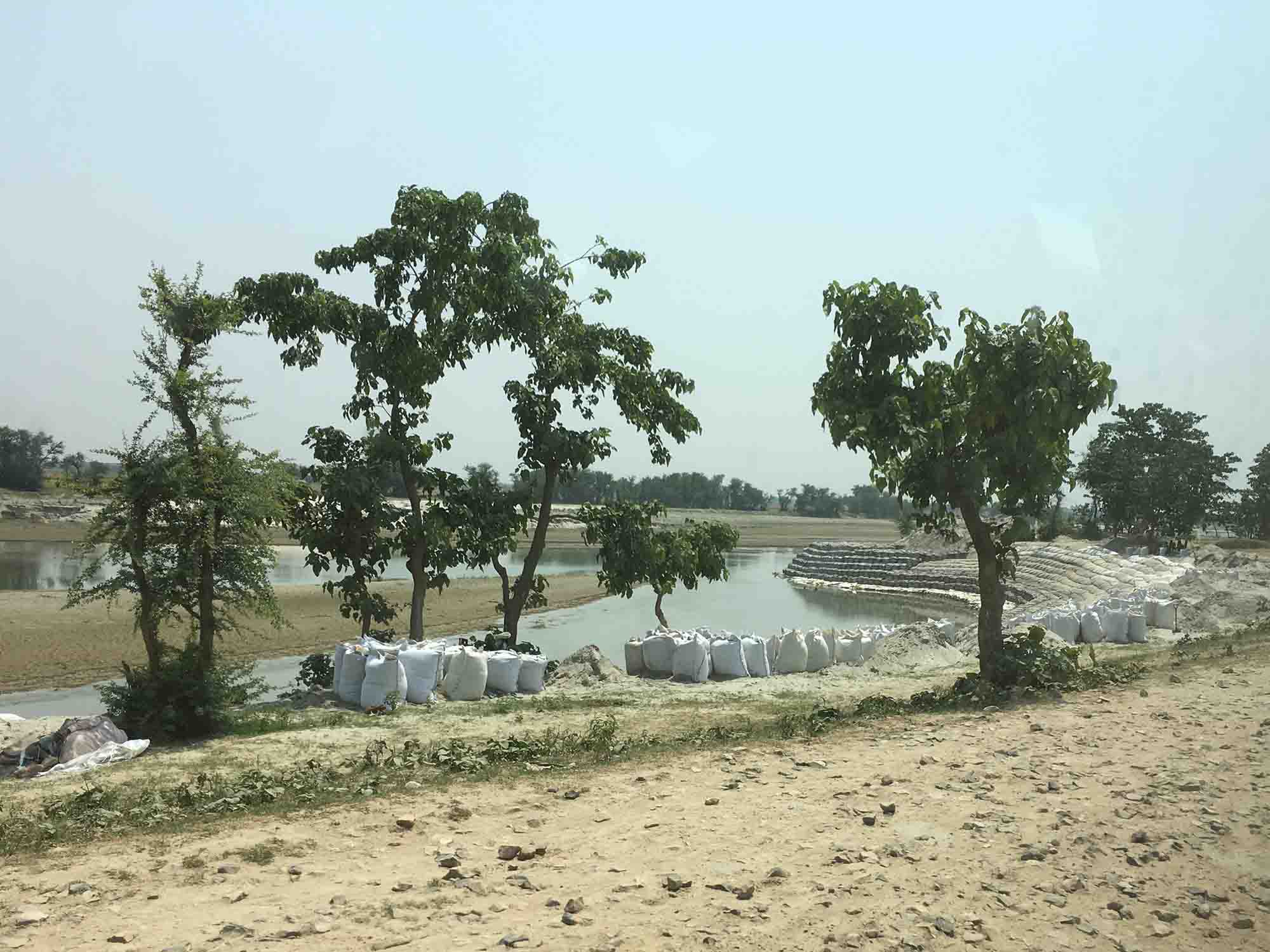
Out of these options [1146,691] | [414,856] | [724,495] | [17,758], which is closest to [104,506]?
[17,758]

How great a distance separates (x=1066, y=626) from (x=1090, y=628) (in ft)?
1.60

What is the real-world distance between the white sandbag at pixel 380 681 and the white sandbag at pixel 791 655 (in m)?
5.95

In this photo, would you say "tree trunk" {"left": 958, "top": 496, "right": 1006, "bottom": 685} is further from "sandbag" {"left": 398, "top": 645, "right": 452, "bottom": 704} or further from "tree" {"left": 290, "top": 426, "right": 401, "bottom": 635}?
"tree" {"left": 290, "top": 426, "right": 401, "bottom": 635}

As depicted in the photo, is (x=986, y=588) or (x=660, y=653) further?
(x=660, y=653)

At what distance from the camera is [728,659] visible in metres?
13.4

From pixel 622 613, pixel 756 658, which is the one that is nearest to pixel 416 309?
pixel 756 658

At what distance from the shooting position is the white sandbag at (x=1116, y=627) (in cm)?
1634

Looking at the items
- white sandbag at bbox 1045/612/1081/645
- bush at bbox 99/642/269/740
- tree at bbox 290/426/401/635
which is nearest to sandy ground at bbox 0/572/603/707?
tree at bbox 290/426/401/635

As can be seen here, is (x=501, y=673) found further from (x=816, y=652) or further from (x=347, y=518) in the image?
(x=816, y=652)

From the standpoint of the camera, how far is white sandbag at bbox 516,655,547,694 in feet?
38.5

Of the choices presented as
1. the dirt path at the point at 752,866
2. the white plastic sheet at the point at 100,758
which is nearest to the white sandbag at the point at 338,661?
the white plastic sheet at the point at 100,758

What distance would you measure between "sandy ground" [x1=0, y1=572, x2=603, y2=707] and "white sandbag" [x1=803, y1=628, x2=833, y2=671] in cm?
712

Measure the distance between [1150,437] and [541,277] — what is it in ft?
141

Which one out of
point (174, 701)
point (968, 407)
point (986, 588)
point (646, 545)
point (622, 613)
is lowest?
point (622, 613)
